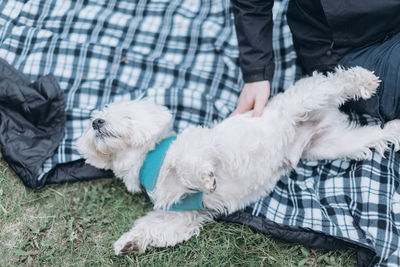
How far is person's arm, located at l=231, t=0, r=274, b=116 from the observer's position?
119 inches

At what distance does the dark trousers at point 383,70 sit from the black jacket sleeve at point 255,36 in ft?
2.00

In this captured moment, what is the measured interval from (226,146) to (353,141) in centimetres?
114

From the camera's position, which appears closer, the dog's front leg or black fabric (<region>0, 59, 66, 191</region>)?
the dog's front leg

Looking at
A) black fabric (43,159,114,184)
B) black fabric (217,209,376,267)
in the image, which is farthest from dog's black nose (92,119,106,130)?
black fabric (217,209,376,267)

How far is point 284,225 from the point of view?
3.03 meters

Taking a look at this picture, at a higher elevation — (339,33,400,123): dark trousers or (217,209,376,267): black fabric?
(339,33,400,123): dark trousers

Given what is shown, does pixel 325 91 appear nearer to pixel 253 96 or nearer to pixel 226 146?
pixel 253 96

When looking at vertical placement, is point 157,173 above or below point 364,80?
below

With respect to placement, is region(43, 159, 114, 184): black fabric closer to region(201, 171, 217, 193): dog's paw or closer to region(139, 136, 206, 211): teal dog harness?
region(139, 136, 206, 211): teal dog harness

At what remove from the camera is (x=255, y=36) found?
3.07 m

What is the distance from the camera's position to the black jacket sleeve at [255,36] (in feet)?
9.93

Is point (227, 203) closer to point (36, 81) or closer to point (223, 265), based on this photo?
point (223, 265)

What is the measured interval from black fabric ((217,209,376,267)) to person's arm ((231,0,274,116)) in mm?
925

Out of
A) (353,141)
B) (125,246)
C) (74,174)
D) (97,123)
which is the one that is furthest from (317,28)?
(74,174)
